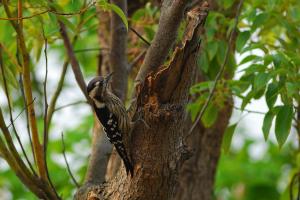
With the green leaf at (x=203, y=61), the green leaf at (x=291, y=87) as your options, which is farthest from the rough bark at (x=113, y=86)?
the green leaf at (x=291, y=87)

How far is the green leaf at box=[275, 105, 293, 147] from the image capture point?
4.55 meters

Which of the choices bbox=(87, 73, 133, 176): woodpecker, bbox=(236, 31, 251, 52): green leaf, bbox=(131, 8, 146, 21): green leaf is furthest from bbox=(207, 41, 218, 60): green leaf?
bbox=(87, 73, 133, 176): woodpecker

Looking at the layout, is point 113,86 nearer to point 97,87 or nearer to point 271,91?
point 97,87

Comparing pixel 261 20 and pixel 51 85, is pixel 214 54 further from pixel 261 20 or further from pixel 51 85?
pixel 51 85

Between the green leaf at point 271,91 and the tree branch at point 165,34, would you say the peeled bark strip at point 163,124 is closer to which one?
the tree branch at point 165,34

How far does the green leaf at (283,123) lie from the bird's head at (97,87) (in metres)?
1.61

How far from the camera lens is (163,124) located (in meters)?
4.16

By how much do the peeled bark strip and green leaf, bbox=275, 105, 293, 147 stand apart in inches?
28.3

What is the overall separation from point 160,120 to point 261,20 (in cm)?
148

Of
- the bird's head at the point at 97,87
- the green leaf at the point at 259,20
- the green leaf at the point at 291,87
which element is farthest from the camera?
the bird's head at the point at 97,87

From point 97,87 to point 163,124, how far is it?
58.8 inches

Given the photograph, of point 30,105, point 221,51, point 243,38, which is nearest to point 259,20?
point 243,38

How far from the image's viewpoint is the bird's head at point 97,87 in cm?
550

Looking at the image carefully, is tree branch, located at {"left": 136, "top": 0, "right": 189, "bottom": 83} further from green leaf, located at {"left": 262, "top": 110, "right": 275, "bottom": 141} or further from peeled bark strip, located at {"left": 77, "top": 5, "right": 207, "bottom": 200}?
green leaf, located at {"left": 262, "top": 110, "right": 275, "bottom": 141}
